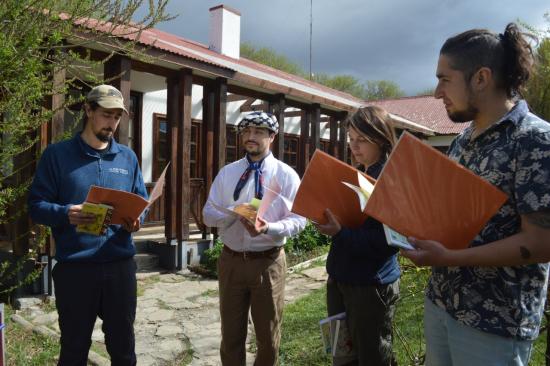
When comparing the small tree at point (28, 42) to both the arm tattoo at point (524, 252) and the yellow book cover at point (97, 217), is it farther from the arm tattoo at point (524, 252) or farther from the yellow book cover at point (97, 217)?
the arm tattoo at point (524, 252)

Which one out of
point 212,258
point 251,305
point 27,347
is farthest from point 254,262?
point 212,258

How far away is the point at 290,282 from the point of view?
6.40m

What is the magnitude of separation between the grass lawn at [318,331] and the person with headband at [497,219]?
1306 millimetres

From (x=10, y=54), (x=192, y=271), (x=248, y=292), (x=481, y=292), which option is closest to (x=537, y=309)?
(x=481, y=292)

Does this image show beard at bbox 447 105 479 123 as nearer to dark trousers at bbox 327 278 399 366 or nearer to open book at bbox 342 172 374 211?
open book at bbox 342 172 374 211

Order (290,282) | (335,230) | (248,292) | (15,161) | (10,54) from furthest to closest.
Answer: (290,282), (15,161), (248,292), (10,54), (335,230)

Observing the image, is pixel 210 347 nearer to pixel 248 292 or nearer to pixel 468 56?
pixel 248 292

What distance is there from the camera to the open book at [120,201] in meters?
2.28

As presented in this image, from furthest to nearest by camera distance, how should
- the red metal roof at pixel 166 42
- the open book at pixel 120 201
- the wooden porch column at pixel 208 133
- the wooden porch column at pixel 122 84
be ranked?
1. the wooden porch column at pixel 208 133
2. the wooden porch column at pixel 122 84
3. the red metal roof at pixel 166 42
4. the open book at pixel 120 201

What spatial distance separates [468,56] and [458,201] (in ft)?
1.70

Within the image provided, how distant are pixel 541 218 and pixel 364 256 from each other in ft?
3.21

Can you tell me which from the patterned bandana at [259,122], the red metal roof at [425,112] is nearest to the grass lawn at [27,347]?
the patterned bandana at [259,122]

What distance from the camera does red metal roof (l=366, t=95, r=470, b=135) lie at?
1794 cm

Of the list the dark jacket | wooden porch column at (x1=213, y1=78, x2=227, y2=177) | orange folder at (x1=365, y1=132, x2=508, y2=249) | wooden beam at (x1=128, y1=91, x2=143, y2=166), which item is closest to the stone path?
the dark jacket
